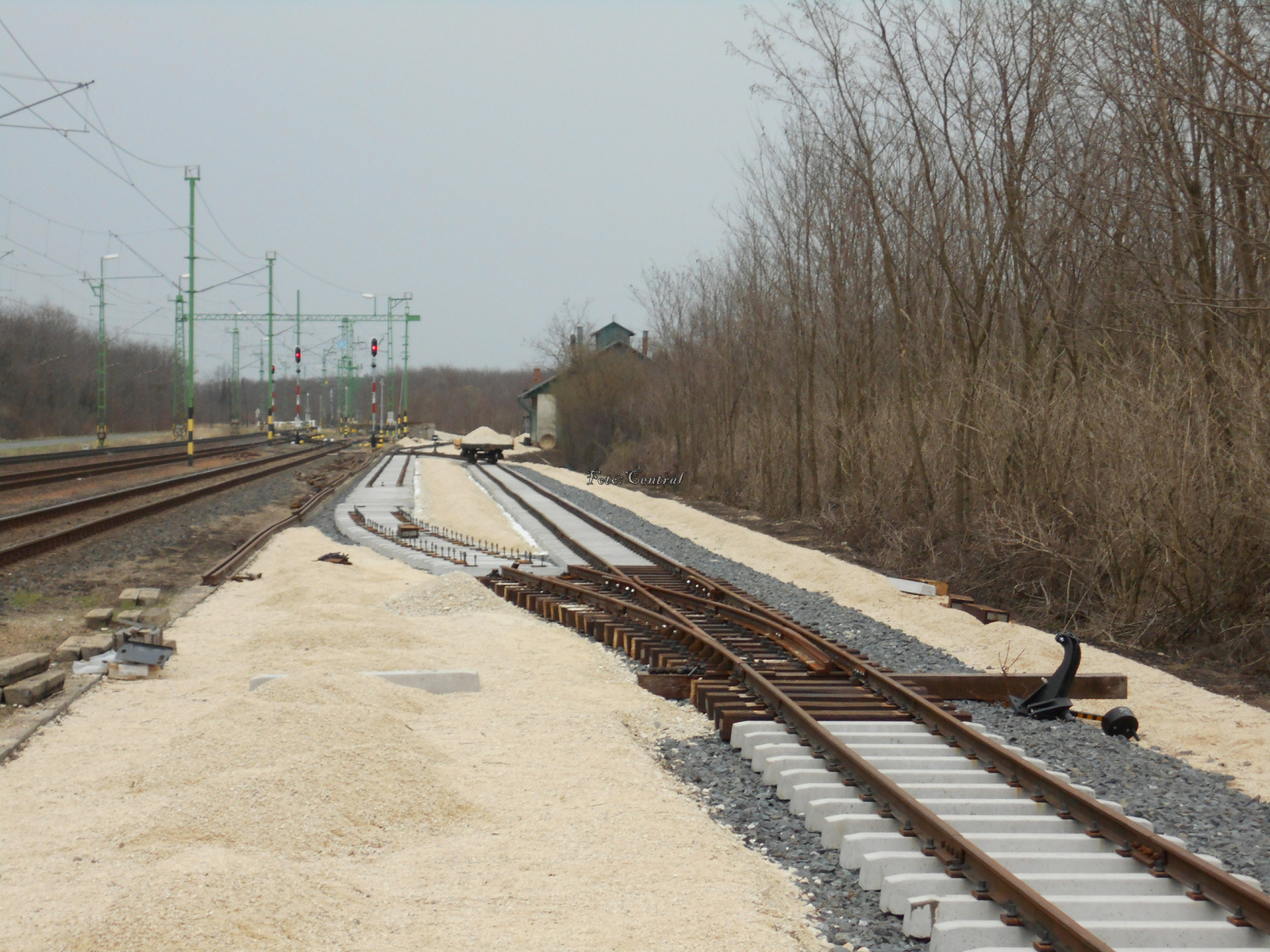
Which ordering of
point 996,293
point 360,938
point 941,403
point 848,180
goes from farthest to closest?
point 848,180, point 941,403, point 996,293, point 360,938

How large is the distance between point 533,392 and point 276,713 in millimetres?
82720

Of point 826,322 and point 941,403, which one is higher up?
point 826,322

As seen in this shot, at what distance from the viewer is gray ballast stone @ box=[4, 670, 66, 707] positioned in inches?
313

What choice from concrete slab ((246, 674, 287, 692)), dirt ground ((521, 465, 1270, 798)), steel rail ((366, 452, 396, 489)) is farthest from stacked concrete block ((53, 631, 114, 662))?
steel rail ((366, 452, 396, 489))

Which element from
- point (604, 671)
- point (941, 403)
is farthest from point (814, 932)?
point (941, 403)

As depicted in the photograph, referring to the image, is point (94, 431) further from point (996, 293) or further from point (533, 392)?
point (996, 293)

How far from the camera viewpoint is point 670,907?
4.88 meters

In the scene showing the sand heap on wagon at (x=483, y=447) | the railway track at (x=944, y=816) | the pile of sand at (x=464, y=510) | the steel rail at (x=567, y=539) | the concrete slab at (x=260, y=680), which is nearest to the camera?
the railway track at (x=944, y=816)

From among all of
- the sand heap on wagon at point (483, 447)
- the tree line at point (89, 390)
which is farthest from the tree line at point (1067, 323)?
the tree line at point (89, 390)

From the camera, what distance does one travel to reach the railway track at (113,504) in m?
16.5

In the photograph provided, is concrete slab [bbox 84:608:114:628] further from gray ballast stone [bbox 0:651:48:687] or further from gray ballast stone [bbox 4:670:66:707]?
gray ballast stone [bbox 4:670:66:707]

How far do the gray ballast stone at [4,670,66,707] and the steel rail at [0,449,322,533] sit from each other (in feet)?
37.5

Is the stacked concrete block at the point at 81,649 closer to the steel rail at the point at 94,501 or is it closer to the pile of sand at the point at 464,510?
the steel rail at the point at 94,501

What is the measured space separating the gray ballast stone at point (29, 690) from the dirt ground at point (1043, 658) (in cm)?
810
